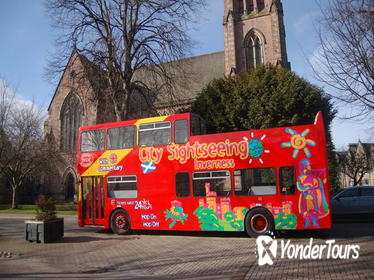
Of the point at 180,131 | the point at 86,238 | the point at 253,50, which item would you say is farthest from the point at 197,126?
the point at 253,50

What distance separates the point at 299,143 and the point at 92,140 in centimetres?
861

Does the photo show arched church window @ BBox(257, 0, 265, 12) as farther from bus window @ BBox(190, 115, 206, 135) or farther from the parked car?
bus window @ BBox(190, 115, 206, 135)

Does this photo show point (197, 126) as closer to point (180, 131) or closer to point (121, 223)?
point (180, 131)

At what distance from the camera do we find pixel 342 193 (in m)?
15.1

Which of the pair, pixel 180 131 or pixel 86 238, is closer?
pixel 180 131

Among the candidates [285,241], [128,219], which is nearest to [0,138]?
[128,219]

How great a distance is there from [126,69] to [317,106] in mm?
13431

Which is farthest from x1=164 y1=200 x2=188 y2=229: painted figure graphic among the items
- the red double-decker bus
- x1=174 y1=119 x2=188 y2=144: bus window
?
x1=174 y1=119 x2=188 y2=144: bus window

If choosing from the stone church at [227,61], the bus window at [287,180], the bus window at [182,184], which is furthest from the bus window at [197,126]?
the stone church at [227,61]

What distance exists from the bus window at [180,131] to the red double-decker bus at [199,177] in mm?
27

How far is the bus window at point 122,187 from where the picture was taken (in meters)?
12.8

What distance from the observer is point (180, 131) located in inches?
476

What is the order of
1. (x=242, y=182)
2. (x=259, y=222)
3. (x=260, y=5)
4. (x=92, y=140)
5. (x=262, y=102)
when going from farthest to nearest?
(x=260, y=5), (x=262, y=102), (x=92, y=140), (x=242, y=182), (x=259, y=222)

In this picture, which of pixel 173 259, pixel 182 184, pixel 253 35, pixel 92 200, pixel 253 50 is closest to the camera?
pixel 173 259
